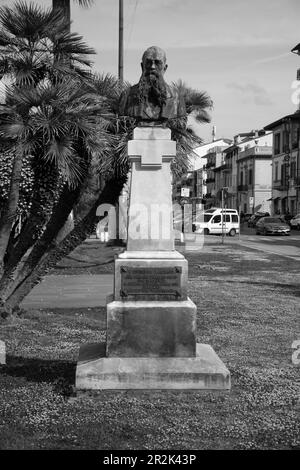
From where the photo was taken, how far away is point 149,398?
5.17 metres

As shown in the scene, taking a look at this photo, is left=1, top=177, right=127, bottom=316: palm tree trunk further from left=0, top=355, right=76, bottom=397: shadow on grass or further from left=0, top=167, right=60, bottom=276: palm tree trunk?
left=0, top=355, right=76, bottom=397: shadow on grass

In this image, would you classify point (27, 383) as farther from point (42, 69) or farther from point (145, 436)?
point (42, 69)

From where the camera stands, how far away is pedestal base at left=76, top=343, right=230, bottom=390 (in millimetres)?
5227

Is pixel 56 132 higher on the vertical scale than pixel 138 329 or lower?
higher

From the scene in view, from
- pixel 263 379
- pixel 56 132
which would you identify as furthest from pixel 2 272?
pixel 263 379

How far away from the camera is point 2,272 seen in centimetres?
881

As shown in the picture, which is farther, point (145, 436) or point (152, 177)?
point (152, 177)

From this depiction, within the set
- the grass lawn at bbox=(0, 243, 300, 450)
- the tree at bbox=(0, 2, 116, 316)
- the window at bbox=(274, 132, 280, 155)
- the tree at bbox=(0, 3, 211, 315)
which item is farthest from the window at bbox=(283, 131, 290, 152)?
the tree at bbox=(0, 2, 116, 316)

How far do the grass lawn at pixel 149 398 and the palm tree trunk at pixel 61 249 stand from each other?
15.2 inches

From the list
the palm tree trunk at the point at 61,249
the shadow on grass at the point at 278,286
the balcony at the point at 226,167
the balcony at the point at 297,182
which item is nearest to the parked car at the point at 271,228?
the balcony at the point at 297,182

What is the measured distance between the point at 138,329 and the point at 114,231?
55.9ft

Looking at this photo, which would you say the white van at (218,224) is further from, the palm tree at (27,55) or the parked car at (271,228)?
the palm tree at (27,55)

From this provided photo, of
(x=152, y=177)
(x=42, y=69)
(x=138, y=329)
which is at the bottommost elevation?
(x=138, y=329)
